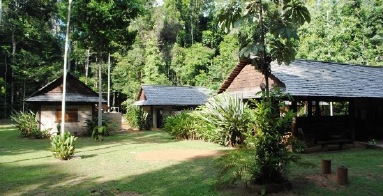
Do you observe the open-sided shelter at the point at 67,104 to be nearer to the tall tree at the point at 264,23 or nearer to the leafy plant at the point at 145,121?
the leafy plant at the point at 145,121

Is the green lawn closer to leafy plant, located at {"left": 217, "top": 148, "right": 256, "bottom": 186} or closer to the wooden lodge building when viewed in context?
leafy plant, located at {"left": 217, "top": 148, "right": 256, "bottom": 186}

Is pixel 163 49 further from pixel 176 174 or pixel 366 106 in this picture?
pixel 176 174

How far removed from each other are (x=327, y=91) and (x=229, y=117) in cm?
465

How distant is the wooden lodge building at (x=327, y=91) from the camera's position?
14.5 m

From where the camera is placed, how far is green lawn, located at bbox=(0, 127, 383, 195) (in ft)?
25.2

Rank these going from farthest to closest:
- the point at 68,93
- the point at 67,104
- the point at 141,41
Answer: the point at 141,41
the point at 68,93
the point at 67,104

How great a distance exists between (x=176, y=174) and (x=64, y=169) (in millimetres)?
3972

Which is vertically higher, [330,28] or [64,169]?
[330,28]

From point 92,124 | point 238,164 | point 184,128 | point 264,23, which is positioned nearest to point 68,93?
point 92,124

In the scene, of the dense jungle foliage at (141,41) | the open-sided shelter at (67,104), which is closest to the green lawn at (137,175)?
the open-sided shelter at (67,104)

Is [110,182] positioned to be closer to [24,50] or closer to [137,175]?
[137,175]

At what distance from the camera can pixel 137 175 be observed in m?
9.48

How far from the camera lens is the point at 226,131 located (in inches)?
622

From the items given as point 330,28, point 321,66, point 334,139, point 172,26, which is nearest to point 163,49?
point 172,26
